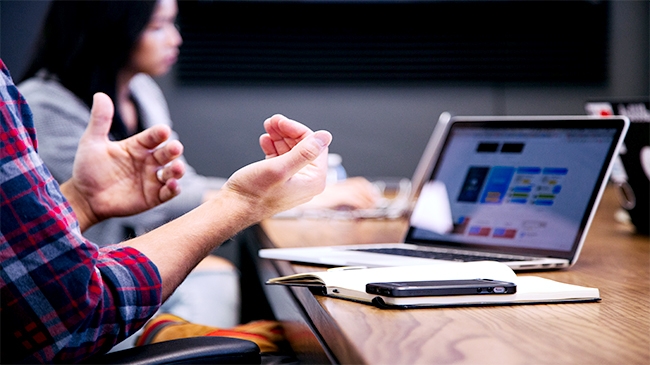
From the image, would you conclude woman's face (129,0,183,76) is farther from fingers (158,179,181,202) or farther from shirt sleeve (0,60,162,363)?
shirt sleeve (0,60,162,363)

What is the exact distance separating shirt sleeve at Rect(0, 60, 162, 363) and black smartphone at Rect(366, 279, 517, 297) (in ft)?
1.09

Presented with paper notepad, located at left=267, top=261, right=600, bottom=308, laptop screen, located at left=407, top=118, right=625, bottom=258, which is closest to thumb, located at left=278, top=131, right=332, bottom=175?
paper notepad, located at left=267, top=261, right=600, bottom=308

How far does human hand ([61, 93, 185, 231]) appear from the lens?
1438 millimetres

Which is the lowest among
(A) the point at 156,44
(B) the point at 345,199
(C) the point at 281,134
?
(B) the point at 345,199

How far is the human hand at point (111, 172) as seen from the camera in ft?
4.72

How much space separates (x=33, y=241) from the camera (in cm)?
78

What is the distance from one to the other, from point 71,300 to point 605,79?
12.4 ft

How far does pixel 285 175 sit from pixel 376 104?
2992 mm

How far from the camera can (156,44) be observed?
7.55ft

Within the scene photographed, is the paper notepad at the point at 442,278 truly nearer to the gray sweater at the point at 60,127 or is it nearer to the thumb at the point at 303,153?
the thumb at the point at 303,153

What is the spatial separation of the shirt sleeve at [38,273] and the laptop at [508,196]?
1.40ft

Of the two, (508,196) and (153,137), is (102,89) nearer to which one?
(153,137)

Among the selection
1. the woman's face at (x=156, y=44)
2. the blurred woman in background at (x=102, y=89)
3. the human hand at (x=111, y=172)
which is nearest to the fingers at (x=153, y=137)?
the human hand at (x=111, y=172)

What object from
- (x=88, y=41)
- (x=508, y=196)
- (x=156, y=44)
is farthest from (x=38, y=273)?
(x=156, y=44)
